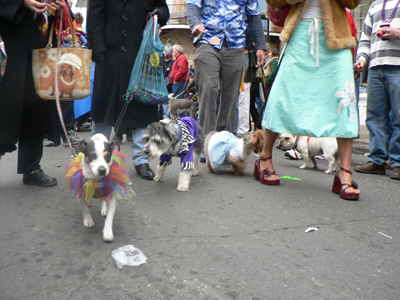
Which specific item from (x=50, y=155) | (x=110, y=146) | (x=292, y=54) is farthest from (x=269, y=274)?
(x=50, y=155)

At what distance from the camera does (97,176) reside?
2525 mm

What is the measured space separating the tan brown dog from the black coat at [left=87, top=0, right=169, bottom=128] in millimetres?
943

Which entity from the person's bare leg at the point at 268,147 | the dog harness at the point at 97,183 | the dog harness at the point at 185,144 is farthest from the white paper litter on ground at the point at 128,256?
the person's bare leg at the point at 268,147

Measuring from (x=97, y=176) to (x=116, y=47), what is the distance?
2.09 meters

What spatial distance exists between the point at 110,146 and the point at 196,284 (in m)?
1.13

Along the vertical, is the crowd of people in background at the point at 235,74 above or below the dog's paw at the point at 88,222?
above

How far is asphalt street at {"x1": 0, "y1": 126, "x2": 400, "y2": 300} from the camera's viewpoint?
2.01 metres

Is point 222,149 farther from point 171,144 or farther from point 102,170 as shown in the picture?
point 102,170

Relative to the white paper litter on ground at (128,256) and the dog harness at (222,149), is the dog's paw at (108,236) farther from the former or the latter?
the dog harness at (222,149)

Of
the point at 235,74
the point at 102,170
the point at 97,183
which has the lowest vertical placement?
the point at 97,183

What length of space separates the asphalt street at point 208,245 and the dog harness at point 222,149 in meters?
0.76

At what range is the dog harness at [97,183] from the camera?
261 centimetres

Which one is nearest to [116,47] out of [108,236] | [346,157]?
[108,236]

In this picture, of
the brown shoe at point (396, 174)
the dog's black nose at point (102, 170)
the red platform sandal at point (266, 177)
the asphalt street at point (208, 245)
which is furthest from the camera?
the brown shoe at point (396, 174)
